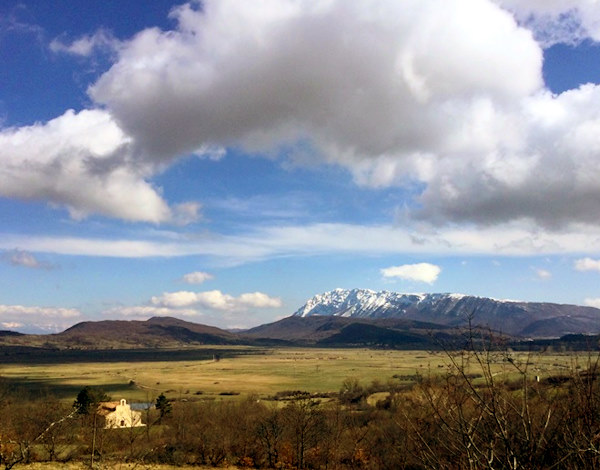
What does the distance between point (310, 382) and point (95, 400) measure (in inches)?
3428

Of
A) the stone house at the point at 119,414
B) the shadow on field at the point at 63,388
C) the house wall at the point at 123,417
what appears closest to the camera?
the stone house at the point at 119,414

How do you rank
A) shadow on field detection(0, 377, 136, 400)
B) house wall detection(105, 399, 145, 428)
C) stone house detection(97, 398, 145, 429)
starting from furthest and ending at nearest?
shadow on field detection(0, 377, 136, 400), house wall detection(105, 399, 145, 428), stone house detection(97, 398, 145, 429)

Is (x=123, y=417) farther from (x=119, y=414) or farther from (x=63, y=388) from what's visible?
(x=63, y=388)

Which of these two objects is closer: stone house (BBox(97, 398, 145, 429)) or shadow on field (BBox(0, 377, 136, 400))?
stone house (BBox(97, 398, 145, 429))

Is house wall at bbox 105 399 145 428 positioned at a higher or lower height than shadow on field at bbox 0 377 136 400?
higher

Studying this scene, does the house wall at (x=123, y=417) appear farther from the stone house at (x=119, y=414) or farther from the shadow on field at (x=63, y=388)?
the shadow on field at (x=63, y=388)

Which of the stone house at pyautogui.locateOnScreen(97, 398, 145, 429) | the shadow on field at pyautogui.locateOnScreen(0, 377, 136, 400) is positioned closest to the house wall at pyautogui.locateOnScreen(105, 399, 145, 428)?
the stone house at pyautogui.locateOnScreen(97, 398, 145, 429)

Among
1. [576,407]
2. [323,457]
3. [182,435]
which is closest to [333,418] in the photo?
[323,457]

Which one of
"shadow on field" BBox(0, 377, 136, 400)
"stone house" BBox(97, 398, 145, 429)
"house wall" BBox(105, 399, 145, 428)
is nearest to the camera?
"stone house" BBox(97, 398, 145, 429)

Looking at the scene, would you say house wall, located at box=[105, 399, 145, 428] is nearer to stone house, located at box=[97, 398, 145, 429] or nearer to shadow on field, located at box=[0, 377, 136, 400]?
stone house, located at box=[97, 398, 145, 429]

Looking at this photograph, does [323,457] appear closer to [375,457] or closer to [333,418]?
[375,457]

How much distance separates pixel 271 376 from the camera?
181125mm

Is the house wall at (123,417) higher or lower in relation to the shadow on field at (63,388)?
higher

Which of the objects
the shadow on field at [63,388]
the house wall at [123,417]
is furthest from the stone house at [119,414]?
the shadow on field at [63,388]
